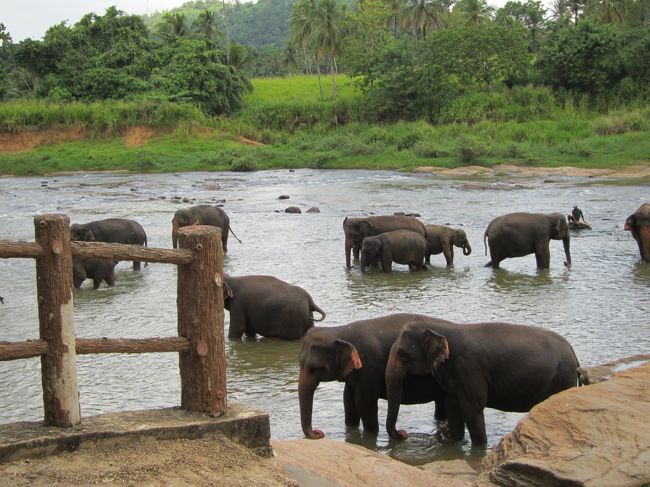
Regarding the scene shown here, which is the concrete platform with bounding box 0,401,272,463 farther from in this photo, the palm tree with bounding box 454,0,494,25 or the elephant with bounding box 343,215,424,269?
the palm tree with bounding box 454,0,494,25

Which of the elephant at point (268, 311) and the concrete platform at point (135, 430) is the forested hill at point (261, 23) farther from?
the concrete platform at point (135, 430)

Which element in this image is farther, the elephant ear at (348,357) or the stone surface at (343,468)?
A: the elephant ear at (348,357)

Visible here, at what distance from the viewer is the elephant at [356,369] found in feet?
23.4

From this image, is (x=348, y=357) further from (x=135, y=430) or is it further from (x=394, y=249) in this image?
(x=394, y=249)

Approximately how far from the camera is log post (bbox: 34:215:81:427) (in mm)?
5039

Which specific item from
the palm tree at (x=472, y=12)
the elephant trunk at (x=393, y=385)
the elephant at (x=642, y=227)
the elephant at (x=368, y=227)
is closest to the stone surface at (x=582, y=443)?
the elephant trunk at (x=393, y=385)

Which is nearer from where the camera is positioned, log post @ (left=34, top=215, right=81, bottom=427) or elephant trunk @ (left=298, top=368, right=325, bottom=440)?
log post @ (left=34, top=215, right=81, bottom=427)

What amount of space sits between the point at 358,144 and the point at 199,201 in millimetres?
16848

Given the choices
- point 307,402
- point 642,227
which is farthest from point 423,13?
→ point 307,402

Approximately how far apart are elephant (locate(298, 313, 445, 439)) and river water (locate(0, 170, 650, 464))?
0.24m

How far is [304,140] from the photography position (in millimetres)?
48281

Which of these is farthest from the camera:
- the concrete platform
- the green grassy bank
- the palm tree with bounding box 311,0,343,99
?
the palm tree with bounding box 311,0,343,99

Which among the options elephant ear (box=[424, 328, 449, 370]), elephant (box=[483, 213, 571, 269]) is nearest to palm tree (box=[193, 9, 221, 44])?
elephant (box=[483, 213, 571, 269])

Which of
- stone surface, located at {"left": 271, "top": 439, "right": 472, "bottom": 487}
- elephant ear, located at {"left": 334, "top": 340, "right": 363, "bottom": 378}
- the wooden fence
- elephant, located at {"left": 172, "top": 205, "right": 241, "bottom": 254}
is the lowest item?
stone surface, located at {"left": 271, "top": 439, "right": 472, "bottom": 487}
